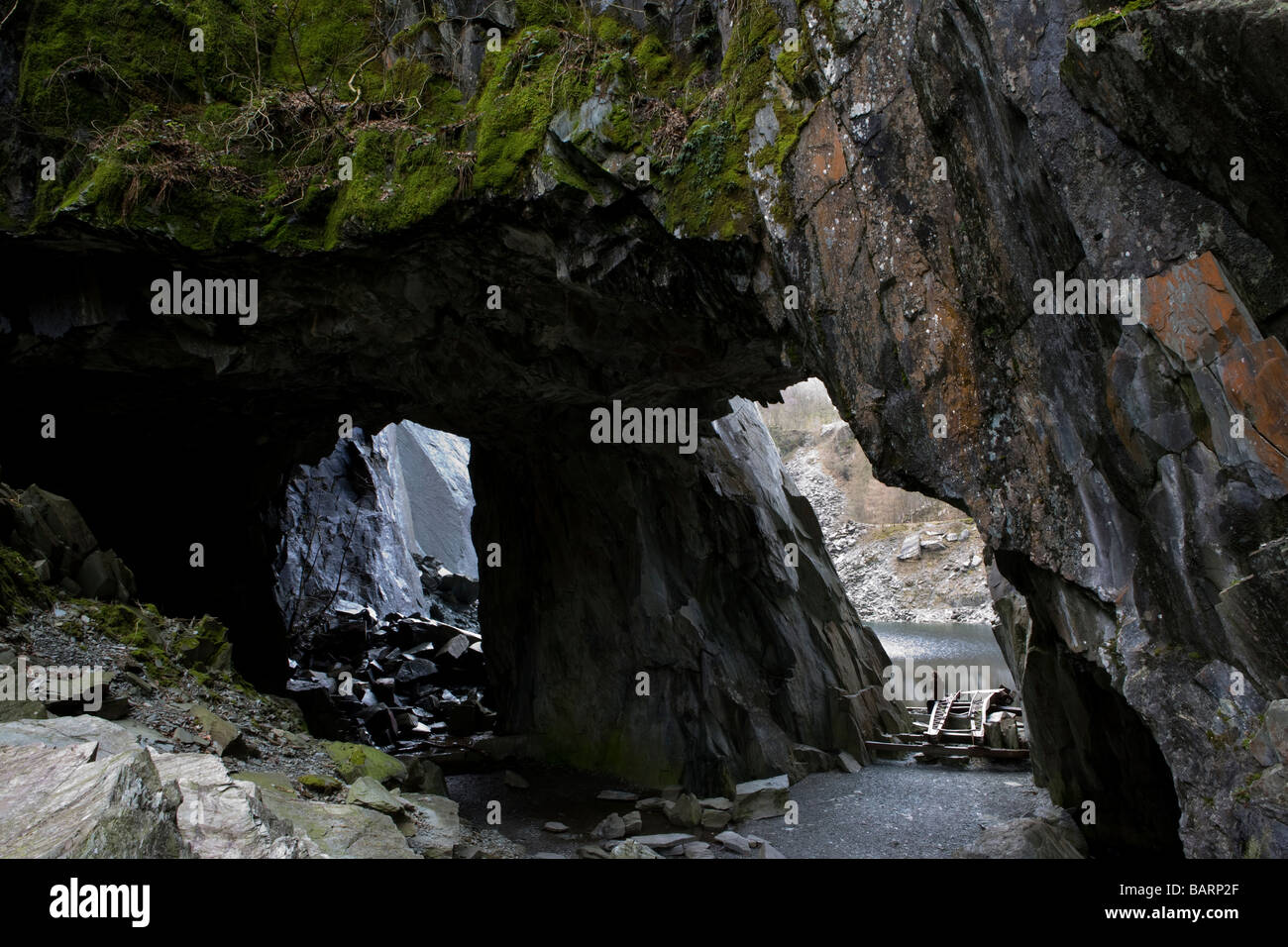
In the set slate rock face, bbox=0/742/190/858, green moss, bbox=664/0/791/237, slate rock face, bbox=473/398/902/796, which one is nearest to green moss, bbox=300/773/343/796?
slate rock face, bbox=0/742/190/858

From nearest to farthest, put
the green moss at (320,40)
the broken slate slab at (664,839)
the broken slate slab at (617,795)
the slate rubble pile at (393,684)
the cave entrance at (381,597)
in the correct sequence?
the green moss at (320,40) < the broken slate slab at (664,839) < the broken slate slab at (617,795) < the slate rubble pile at (393,684) < the cave entrance at (381,597)

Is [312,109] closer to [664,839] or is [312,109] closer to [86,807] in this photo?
[86,807]

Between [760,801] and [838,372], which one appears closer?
[838,372]

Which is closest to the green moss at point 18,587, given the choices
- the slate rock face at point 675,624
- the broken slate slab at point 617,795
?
the broken slate slab at point 617,795

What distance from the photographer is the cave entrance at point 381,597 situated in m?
20.9

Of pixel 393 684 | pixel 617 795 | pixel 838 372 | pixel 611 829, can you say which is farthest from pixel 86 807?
pixel 393 684

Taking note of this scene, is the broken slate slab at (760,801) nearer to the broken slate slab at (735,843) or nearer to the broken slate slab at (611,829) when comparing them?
the broken slate slab at (735,843)

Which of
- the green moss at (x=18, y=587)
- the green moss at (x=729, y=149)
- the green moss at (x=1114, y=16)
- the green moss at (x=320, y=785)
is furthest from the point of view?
the green moss at (x=18, y=587)

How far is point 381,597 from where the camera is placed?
1286 inches

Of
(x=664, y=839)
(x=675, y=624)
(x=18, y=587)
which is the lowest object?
(x=664, y=839)

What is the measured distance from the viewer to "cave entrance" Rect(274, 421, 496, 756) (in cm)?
2086

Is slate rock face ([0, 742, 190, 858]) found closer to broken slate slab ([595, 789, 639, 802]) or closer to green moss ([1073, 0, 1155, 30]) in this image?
green moss ([1073, 0, 1155, 30])

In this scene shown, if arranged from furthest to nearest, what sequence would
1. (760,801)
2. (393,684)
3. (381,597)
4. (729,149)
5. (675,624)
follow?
1. (381,597)
2. (393,684)
3. (675,624)
4. (760,801)
5. (729,149)

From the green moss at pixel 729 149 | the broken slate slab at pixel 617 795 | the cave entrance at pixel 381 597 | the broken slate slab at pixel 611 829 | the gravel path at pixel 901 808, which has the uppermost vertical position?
the green moss at pixel 729 149
